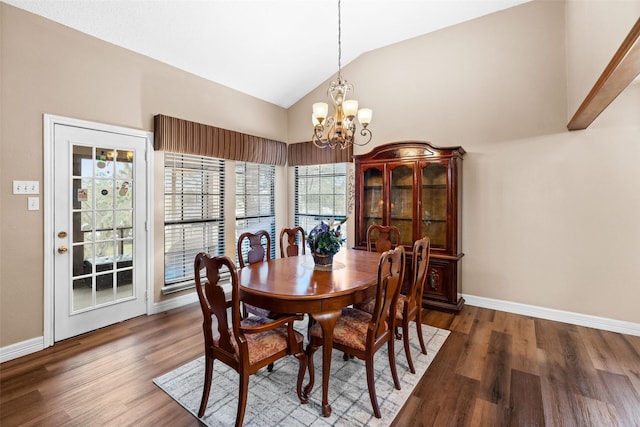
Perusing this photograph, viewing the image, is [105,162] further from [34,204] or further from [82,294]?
[82,294]

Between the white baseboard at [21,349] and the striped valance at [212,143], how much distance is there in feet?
6.97

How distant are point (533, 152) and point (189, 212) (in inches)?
164

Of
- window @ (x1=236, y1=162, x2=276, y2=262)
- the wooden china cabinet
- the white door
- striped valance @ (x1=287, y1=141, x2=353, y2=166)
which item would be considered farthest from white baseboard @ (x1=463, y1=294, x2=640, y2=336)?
the white door

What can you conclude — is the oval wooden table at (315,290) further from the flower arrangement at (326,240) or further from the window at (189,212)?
the window at (189,212)

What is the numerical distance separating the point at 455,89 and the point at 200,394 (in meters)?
4.19

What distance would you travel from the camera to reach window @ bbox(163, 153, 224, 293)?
3664 mm

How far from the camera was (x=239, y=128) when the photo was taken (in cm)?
440

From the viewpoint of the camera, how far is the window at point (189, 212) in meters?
3.66

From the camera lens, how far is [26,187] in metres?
2.59

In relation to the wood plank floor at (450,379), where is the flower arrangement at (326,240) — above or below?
above

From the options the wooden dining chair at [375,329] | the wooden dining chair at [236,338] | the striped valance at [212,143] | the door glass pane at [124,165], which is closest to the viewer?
the wooden dining chair at [236,338]

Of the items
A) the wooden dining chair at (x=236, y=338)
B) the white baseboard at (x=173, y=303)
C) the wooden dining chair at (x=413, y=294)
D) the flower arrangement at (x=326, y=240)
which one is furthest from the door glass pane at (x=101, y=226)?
the wooden dining chair at (x=413, y=294)

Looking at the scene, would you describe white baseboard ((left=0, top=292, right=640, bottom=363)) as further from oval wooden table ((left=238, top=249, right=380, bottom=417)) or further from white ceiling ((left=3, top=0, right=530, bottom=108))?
white ceiling ((left=3, top=0, right=530, bottom=108))

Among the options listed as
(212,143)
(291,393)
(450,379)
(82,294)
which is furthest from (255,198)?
(450,379)
